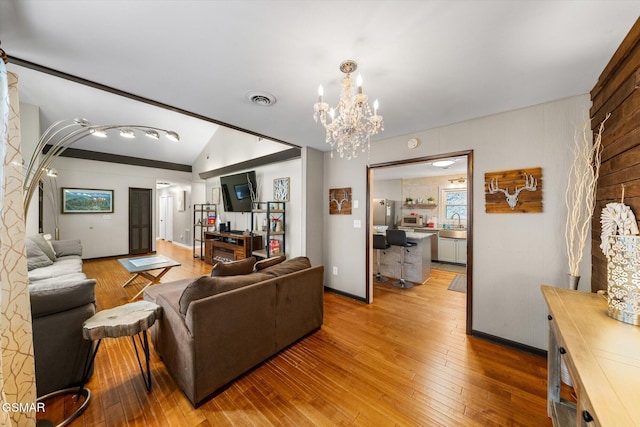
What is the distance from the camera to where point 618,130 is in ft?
5.17

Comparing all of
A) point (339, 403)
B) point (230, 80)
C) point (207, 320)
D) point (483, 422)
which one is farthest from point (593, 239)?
point (230, 80)

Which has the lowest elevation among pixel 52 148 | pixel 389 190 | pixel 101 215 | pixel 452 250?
pixel 452 250

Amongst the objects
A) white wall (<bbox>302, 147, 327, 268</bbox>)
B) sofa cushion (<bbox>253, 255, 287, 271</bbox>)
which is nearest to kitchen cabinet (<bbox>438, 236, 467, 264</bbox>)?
white wall (<bbox>302, 147, 327, 268</bbox>)

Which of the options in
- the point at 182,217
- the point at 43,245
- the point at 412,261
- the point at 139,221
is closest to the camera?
the point at 43,245

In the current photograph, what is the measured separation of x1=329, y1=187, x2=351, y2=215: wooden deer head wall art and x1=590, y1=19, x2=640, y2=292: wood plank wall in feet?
8.40

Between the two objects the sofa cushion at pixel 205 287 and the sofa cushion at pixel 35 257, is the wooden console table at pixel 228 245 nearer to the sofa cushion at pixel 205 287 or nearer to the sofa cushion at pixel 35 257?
the sofa cushion at pixel 35 257

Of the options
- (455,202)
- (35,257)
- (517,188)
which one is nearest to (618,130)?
(517,188)

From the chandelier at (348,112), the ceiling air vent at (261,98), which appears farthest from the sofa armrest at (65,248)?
the chandelier at (348,112)

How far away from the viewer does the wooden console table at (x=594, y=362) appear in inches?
27.8

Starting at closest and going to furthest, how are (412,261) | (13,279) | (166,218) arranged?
1. (13,279)
2. (412,261)
3. (166,218)

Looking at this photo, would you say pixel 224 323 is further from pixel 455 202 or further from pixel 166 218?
pixel 166 218

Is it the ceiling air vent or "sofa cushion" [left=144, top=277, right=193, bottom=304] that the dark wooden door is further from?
the ceiling air vent

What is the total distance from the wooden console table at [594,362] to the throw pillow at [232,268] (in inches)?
84.5

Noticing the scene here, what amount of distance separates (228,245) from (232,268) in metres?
3.63
